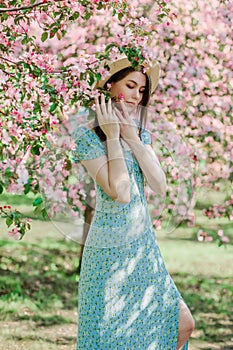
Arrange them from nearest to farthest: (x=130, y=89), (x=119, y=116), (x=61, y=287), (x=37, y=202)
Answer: (x=119, y=116), (x=130, y=89), (x=37, y=202), (x=61, y=287)

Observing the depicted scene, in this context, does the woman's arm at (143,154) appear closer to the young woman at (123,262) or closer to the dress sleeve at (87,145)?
the young woman at (123,262)

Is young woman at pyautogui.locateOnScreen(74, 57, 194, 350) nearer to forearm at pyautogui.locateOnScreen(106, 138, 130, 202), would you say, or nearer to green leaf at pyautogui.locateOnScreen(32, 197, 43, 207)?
forearm at pyautogui.locateOnScreen(106, 138, 130, 202)

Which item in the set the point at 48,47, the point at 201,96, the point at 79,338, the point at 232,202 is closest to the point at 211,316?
the point at 232,202

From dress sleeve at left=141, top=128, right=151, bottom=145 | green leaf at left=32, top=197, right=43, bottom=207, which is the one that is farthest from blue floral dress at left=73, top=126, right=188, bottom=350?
green leaf at left=32, top=197, right=43, bottom=207

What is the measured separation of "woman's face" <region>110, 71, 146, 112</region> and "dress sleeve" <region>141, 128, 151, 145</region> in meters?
0.11

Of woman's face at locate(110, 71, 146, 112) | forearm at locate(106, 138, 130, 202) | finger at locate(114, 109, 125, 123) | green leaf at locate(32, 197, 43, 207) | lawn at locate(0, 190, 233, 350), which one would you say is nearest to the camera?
forearm at locate(106, 138, 130, 202)

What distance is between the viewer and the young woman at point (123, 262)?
3.08 meters

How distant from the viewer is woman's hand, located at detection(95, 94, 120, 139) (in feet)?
10.1

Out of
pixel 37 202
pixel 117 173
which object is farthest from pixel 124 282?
pixel 37 202

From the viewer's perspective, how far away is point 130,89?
324cm

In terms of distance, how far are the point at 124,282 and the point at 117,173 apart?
0.45 meters

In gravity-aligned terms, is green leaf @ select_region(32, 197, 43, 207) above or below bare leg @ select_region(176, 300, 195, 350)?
above

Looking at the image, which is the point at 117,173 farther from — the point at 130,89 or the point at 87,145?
the point at 130,89

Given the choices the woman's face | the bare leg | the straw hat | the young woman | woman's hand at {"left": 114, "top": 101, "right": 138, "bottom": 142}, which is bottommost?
the bare leg
